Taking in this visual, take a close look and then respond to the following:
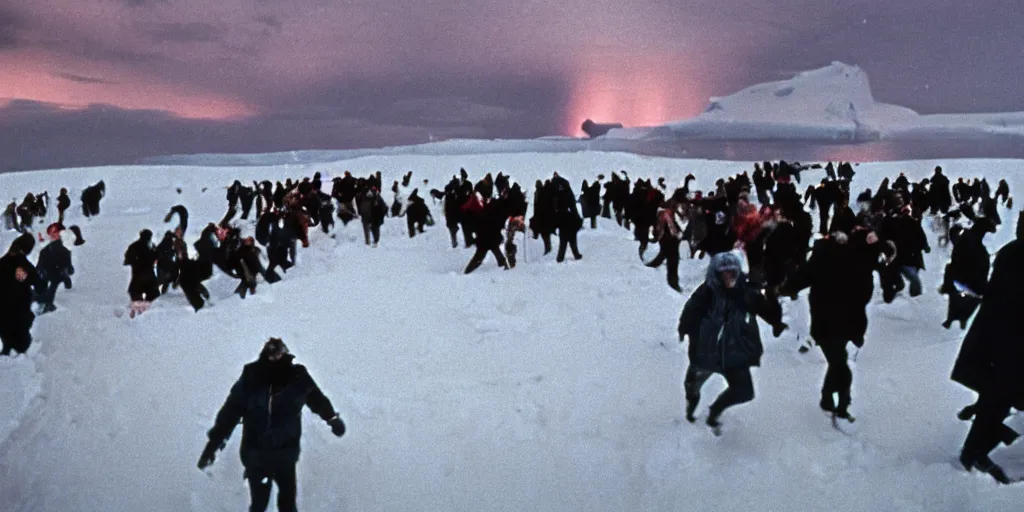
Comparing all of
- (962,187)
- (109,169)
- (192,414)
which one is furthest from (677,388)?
(109,169)

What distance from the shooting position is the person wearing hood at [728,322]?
4.39 metres

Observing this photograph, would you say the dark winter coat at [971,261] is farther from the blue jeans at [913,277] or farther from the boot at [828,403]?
the boot at [828,403]

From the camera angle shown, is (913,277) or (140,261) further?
(140,261)

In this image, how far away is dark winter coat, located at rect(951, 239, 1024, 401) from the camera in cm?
382

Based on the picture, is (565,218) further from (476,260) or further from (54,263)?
(54,263)

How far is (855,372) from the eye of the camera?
629cm

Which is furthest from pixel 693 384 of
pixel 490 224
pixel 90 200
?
pixel 90 200

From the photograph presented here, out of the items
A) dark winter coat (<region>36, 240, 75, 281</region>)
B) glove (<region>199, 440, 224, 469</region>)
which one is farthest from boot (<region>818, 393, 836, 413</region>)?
dark winter coat (<region>36, 240, 75, 281</region>)

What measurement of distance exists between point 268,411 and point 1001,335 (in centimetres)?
424

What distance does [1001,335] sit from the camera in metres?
3.88

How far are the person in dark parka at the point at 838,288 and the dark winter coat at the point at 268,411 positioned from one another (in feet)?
10.9

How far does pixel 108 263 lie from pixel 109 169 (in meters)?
51.9

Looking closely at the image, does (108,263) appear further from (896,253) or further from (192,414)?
(896,253)

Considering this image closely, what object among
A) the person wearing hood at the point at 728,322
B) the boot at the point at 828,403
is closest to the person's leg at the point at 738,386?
the person wearing hood at the point at 728,322
